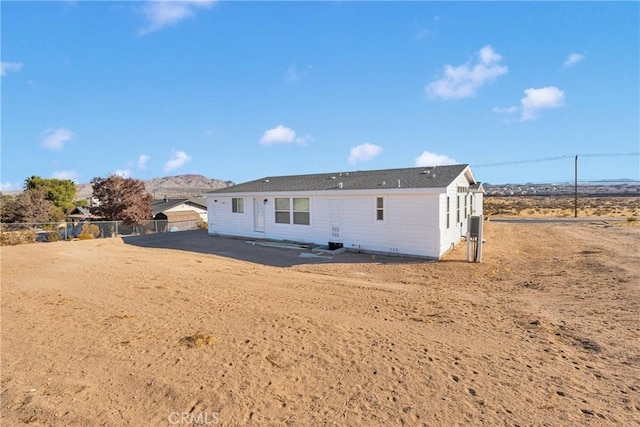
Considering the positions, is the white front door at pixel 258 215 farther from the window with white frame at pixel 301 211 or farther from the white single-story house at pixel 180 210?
the white single-story house at pixel 180 210

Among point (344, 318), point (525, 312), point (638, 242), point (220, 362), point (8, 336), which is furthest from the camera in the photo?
point (638, 242)

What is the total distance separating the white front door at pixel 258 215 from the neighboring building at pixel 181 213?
505 inches

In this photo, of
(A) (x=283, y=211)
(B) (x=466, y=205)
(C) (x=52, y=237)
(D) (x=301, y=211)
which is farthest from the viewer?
(C) (x=52, y=237)

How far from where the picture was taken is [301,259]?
12.8 meters

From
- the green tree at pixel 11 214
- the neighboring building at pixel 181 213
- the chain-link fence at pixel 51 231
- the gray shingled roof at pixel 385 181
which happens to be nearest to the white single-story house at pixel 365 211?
the gray shingled roof at pixel 385 181

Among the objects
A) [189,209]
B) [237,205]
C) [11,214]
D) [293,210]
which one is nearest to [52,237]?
[237,205]

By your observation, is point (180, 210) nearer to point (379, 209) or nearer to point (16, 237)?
point (16, 237)

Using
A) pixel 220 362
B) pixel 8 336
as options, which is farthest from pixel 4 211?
pixel 220 362

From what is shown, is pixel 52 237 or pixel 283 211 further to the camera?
pixel 52 237

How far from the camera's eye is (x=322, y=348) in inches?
195

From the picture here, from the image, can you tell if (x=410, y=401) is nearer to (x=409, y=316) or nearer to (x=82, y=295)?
(x=409, y=316)

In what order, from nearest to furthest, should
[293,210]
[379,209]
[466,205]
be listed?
[379,209], [293,210], [466,205]

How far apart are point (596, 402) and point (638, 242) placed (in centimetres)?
1517

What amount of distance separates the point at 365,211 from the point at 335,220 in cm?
156
